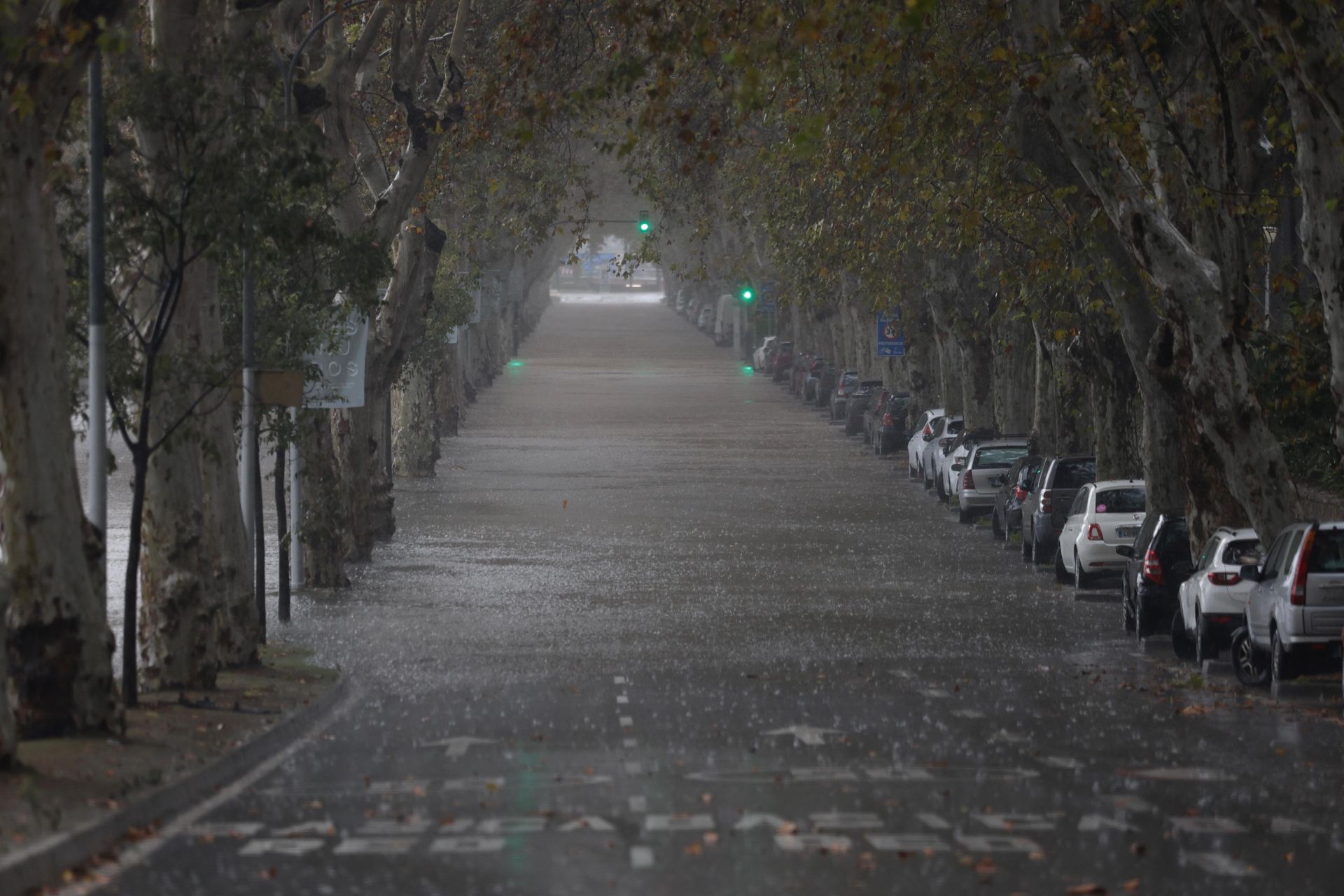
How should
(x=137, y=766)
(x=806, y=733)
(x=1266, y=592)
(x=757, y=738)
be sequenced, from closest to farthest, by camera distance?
(x=137, y=766) → (x=757, y=738) → (x=806, y=733) → (x=1266, y=592)

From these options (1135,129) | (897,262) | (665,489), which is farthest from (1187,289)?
(665,489)

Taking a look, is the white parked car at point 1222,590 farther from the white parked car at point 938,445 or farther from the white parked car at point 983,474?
the white parked car at point 938,445

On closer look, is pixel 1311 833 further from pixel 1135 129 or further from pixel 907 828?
pixel 1135 129

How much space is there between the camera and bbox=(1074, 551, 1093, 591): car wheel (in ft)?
92.9

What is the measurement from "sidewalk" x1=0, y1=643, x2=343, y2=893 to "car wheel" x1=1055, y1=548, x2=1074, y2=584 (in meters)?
12.7

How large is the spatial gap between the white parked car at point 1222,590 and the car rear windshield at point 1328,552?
1840 mm

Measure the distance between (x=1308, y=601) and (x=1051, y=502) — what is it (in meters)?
14.4

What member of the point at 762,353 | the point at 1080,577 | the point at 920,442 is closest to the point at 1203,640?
the point at 1080,577

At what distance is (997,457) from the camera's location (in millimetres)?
39781

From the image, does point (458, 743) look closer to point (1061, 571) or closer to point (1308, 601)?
point (1308, 601)

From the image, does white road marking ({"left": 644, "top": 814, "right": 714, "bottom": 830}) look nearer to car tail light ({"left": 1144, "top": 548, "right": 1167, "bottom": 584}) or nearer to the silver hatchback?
the silver hatchback

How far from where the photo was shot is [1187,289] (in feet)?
67.2

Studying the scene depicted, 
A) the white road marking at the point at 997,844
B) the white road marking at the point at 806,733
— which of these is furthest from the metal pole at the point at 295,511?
the white road marking at the point at 997,844

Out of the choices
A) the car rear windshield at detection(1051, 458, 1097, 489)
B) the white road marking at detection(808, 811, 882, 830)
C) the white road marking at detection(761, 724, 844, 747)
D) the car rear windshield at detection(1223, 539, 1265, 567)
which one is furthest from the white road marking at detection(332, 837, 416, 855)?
the car rear windshield at detection(1051, 458, 1097, 489)
